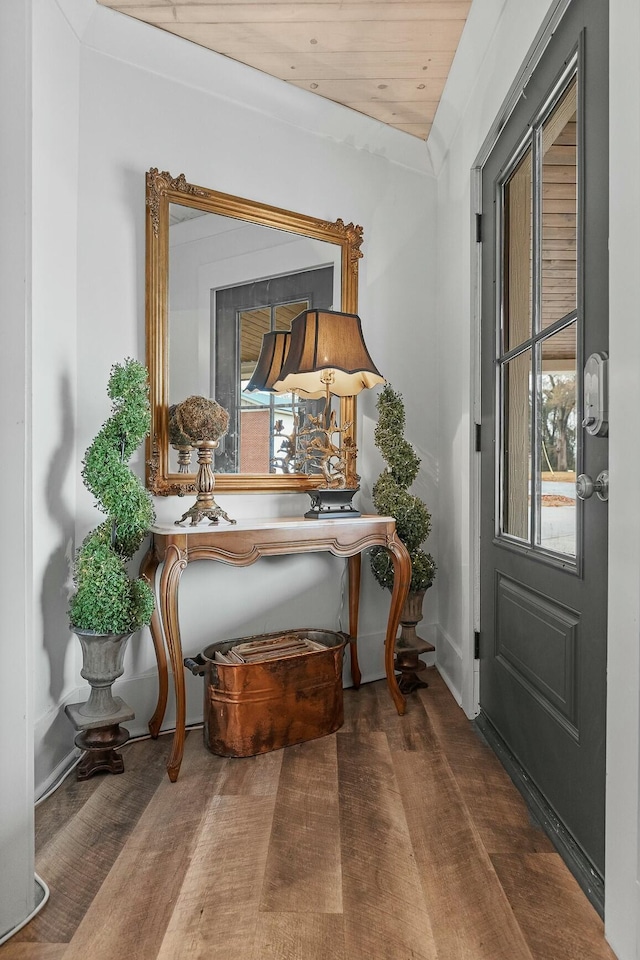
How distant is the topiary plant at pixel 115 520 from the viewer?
1.80 meters

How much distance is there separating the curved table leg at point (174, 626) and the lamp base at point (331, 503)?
60cm

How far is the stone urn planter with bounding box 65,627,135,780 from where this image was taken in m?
1.83

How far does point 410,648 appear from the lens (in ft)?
8.45

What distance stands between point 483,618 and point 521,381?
890 millimetres

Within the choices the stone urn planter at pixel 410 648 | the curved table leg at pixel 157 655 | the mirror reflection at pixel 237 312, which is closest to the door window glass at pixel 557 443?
the stone urn planter at pixel 410 648

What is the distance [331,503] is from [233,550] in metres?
0.52
